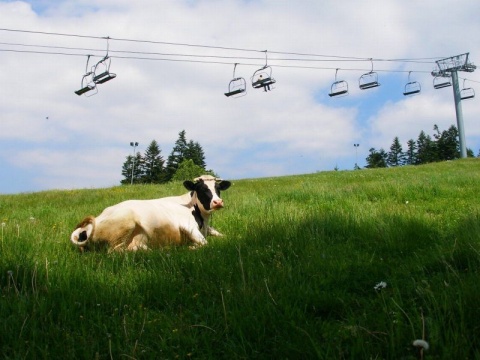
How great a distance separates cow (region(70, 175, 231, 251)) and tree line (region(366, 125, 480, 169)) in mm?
105244

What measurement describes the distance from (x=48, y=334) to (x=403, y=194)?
347 inches

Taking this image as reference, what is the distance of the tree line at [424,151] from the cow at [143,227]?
345 feet

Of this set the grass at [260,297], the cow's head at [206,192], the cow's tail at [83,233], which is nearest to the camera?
the grass at [260,297]

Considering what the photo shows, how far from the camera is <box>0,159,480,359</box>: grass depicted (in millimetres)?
2719

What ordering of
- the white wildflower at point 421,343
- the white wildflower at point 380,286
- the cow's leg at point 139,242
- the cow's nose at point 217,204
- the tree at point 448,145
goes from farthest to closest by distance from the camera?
1. the tree at point 448,145
2. the cow's nose at point 217,204
3. the cow's leg at point 139,242
4. the white wildflower at point 380,286
5. the white wildflower at point 421,343

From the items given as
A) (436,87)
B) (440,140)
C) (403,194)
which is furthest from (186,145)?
(403,194)

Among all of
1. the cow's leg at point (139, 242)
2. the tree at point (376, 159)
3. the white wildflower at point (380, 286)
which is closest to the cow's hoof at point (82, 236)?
the cow's leg at point (139, 242)

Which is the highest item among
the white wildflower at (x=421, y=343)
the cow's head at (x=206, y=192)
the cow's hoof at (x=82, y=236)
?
the cow's head at (x=206, y=192)

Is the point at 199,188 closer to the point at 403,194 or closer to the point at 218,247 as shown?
the point at 218,247

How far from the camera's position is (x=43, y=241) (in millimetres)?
5414

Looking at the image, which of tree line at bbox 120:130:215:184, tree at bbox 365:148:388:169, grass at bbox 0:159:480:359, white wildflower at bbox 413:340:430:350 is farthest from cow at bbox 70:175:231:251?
tree at bbox 365:148:388:169

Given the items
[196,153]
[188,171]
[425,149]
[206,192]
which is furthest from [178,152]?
[206,192]

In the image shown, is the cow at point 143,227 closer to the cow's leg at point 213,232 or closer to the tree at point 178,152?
the cow's leg at point 213,232

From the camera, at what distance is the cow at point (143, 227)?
5840 mm
